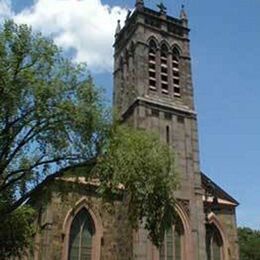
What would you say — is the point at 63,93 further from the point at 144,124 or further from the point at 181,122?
the point at 181,122

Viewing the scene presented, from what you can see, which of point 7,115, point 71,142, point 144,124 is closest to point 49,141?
point 71,142

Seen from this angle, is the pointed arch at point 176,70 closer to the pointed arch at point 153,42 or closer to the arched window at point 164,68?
the arched window at point 164,68

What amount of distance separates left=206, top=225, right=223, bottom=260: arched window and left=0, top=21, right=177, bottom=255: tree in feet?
39.7

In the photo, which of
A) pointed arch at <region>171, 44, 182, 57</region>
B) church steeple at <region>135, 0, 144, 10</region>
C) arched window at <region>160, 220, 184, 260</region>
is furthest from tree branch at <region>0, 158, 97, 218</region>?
church steeple at <region>135, 0, 144, 10</region>

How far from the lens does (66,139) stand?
576 inches

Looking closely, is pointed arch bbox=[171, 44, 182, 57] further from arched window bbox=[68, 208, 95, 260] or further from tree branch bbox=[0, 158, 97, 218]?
tree branch bbox=[0, 158, 97, 218]

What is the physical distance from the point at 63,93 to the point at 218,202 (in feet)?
53.2

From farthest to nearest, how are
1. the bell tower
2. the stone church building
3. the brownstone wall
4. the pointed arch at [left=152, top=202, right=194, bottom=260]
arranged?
1. the bell tower
2. the pointed arch at [left=152, top=202, right=194, bottom=260]
3. the stone church building
4. the brownstone wall

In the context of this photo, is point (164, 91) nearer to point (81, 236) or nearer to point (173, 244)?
point (173, 244)

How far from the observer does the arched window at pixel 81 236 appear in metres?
23.7

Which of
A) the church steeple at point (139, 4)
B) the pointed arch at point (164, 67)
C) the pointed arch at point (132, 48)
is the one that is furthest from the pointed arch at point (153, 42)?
the church steeple at point (139, 4)

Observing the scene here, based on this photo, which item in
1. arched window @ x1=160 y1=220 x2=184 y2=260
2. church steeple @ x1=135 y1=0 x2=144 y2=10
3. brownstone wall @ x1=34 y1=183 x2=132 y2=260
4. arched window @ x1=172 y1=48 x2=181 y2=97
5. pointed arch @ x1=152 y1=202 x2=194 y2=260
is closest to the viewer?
brownstone wall @ x1=34 y1=183 x2=132 y2=260

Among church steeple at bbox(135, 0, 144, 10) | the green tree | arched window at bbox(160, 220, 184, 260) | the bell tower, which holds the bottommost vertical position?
arched window at bbox(160, 220, 184, 260)

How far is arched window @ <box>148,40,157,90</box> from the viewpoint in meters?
29.0
